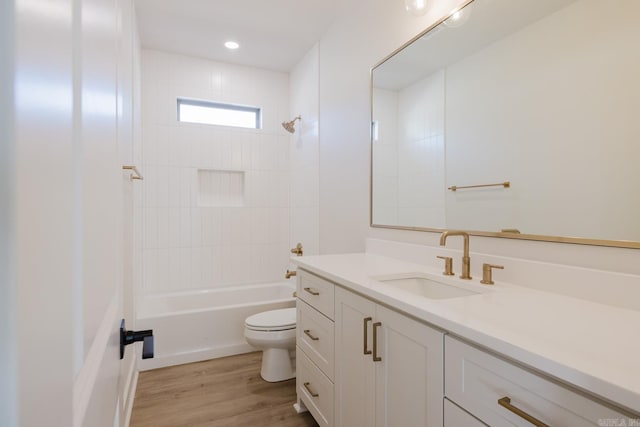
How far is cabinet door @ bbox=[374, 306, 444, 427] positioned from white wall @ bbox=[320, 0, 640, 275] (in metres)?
0.60

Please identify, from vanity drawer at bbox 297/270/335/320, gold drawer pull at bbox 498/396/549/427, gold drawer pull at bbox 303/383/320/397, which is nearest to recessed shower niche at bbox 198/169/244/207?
vanity drawer at bbox 297/270/335/320

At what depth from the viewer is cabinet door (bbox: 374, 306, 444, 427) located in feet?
2.94

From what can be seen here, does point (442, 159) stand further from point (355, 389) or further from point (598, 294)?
point (355, 389)

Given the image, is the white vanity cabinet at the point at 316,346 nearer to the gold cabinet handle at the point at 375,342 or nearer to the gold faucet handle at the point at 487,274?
the gold cabinet handle at the point at 375,342

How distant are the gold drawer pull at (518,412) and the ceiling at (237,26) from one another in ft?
8.52

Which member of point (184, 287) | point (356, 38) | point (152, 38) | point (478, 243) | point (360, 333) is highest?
point (152, 38)

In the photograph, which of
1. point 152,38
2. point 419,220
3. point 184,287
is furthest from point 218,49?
point 419,220

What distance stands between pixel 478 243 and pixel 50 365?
1480mm

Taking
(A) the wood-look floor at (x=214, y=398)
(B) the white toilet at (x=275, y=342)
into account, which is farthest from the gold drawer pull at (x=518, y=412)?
(B) the white toilet at (x=275, y=342)

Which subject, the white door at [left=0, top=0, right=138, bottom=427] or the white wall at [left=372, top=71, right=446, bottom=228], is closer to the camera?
the white door at [left=0, top=0, right=138, bottom=427]

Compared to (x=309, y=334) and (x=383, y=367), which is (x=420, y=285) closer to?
(x=383, y=367)

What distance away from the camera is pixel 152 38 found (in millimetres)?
2814

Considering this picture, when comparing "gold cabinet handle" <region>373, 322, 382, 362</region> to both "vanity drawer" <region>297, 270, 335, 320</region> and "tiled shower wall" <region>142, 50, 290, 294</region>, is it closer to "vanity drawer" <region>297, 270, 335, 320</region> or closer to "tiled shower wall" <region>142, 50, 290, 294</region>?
"vanity drawer" <region>297, 270, 335, 320</region>

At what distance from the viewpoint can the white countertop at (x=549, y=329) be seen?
0.57 metres
